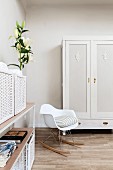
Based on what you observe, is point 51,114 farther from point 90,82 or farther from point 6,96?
point 6,96

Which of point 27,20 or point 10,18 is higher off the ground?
point 27,20

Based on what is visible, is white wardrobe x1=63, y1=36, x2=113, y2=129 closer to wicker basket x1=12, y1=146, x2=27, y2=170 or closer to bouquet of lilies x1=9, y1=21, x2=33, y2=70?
bouquet of lilies x1=9, y1=21, x2=33, y2=70

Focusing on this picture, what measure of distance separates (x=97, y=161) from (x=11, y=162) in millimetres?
1452

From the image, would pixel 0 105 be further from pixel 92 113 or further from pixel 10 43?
pixel 92 113

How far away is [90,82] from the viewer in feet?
12.8

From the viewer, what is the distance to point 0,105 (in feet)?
4.46

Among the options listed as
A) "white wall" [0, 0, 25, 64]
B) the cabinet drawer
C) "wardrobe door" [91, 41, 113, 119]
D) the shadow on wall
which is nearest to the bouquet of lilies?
"white wall" [0, 0, 25, 64]

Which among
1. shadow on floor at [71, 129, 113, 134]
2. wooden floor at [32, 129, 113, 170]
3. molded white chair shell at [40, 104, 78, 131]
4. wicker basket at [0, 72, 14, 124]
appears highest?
wicker basket at [0, 72, 14, 124]

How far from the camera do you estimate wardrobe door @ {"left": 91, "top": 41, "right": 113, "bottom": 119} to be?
3.88m

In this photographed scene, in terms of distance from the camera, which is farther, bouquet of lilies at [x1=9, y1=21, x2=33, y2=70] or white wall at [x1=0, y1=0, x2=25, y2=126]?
white wall at [x1=0, y1=0, x2=25, y2=126]

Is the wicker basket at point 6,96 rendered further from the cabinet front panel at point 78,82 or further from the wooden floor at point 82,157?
the cabinet front panel at point 78,82

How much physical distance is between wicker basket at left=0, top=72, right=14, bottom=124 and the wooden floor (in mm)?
1126

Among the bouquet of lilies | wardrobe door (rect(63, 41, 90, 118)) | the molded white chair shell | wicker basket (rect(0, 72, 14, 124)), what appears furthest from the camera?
wardrobe door (rect(63, 41, 90, 118))

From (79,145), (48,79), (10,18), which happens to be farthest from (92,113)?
(10,18)
